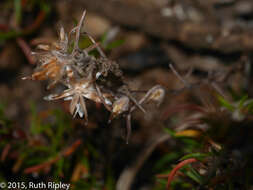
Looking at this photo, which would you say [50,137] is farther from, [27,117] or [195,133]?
[195,133]

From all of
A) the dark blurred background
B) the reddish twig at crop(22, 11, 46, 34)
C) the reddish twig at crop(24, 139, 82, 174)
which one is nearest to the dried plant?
the dark blurred background

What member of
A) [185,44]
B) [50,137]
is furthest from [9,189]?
[185,44]

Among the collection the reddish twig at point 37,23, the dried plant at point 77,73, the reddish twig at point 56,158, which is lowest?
the reddish twig at point 56,158

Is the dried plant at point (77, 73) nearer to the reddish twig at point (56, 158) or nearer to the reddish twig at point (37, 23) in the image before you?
the reddish twig at point (56, 158)

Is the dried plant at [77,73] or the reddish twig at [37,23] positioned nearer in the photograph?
the dried plant at [77,73]

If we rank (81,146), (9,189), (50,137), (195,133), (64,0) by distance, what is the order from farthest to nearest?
(64,0) → (50,137) → (81,146) → (9,189) → (195,133)

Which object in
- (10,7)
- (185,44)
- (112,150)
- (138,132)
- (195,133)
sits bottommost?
(138,132)

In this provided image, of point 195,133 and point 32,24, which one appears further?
point 32,24

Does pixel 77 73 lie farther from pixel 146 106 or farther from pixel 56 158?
pixel 56 158

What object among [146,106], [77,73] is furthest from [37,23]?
[77,73]

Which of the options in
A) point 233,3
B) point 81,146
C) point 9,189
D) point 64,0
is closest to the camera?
point 9,189

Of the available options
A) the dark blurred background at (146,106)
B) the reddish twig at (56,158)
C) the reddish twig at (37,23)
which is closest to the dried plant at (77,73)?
the dark blurred background at (146,106)
